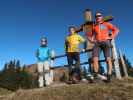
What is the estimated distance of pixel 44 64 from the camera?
11.1 m

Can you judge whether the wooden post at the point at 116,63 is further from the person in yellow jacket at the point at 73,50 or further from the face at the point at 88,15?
the face at the point at 88,15

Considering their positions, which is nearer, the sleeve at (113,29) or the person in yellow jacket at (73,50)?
the sleeve at (113,29)

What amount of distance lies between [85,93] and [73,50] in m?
3.09

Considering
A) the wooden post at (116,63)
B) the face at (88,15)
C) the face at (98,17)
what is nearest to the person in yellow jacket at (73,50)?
the face at (88,15)

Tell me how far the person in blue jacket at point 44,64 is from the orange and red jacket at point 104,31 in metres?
2.88

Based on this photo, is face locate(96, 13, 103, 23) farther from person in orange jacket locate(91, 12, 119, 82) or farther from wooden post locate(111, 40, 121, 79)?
wooden post locate(111, 40, 121, 79)

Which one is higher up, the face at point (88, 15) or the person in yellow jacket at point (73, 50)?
the face at point (88, 15)

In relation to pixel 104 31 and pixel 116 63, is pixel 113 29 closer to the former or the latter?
pixel 104 31

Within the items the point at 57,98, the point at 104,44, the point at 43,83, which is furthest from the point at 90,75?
the point at 43,83

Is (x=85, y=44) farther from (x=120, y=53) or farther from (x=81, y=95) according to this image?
(x=81, y=95)

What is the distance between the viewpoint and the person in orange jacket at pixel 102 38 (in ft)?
28.0

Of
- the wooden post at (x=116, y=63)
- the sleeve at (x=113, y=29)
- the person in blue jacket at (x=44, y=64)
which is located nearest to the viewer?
the sleeve at (x=113, y=29)

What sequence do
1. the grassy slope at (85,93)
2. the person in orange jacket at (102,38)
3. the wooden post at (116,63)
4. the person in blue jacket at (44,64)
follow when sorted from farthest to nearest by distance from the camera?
the person in blue jacket at (44,64)
the wooden post at (116,63)
the person in orange jacket at (102,38)
the grassy slope at (85,93)

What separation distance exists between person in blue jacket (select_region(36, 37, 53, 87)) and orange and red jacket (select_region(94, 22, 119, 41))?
113 inches
